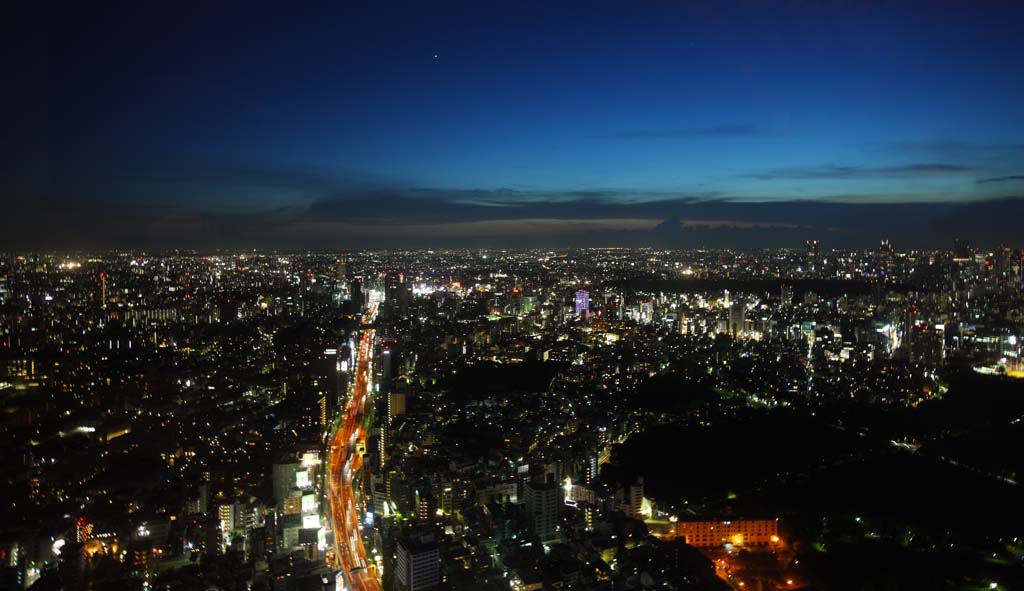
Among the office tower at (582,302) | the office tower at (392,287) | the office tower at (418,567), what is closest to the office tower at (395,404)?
the office tower at (418,567)

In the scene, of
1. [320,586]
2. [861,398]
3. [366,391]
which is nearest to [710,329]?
[861,398]

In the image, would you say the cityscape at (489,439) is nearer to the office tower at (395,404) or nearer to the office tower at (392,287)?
the office tower at (395,404)

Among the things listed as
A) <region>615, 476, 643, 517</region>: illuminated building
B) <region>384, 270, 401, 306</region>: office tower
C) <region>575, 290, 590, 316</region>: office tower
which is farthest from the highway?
<region>575, 290, 590, 316</region>: office tower

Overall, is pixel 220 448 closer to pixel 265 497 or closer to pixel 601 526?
pixel 265 497

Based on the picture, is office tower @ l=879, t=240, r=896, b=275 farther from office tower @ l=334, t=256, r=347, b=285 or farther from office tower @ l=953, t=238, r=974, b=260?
office tower @ l=334, t=256, r=347, b=285

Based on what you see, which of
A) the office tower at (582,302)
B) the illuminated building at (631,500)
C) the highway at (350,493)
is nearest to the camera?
the highway at (350,493)

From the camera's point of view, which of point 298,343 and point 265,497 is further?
point 298,343
